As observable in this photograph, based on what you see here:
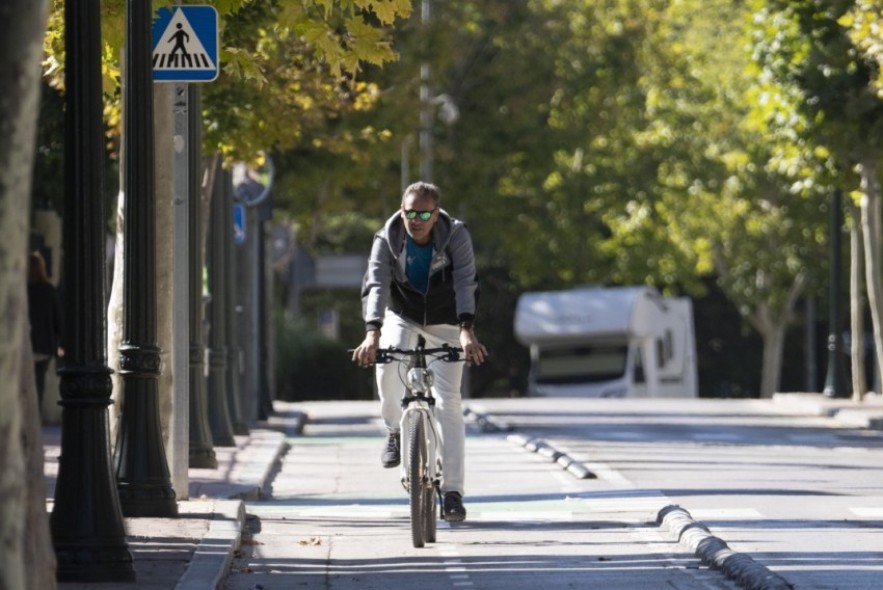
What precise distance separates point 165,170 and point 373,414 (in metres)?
16.6

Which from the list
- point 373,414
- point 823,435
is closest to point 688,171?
point 373,414

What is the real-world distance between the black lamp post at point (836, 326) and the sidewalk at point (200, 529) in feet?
45.2

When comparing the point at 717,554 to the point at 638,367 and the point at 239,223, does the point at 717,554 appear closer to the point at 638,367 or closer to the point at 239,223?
the point at 239,223

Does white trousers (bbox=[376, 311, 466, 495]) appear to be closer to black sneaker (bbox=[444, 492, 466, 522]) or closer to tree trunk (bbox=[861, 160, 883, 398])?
black sneaker (bbox=[444, 492, 466, 522])

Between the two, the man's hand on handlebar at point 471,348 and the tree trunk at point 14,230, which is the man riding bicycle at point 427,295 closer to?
the man's hand on handlebar at point 471,348

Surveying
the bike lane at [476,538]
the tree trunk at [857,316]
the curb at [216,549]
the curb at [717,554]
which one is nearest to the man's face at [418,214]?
the bike lane at [476,538]

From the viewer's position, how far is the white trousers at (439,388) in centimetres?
1220

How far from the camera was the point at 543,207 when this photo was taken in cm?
5381

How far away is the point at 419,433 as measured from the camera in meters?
11.9

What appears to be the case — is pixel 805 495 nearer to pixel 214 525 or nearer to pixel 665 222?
pixel 214 525

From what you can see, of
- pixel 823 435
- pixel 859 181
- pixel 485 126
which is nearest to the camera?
pixel 823 435

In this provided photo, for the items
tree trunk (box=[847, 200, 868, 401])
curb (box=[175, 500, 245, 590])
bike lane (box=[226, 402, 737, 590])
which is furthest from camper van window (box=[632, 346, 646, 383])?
curb (box=[175, 500, 245, 590])

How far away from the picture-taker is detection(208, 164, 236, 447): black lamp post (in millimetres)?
20672

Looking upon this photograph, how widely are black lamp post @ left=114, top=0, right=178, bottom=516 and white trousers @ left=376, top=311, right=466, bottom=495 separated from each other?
1.27m
